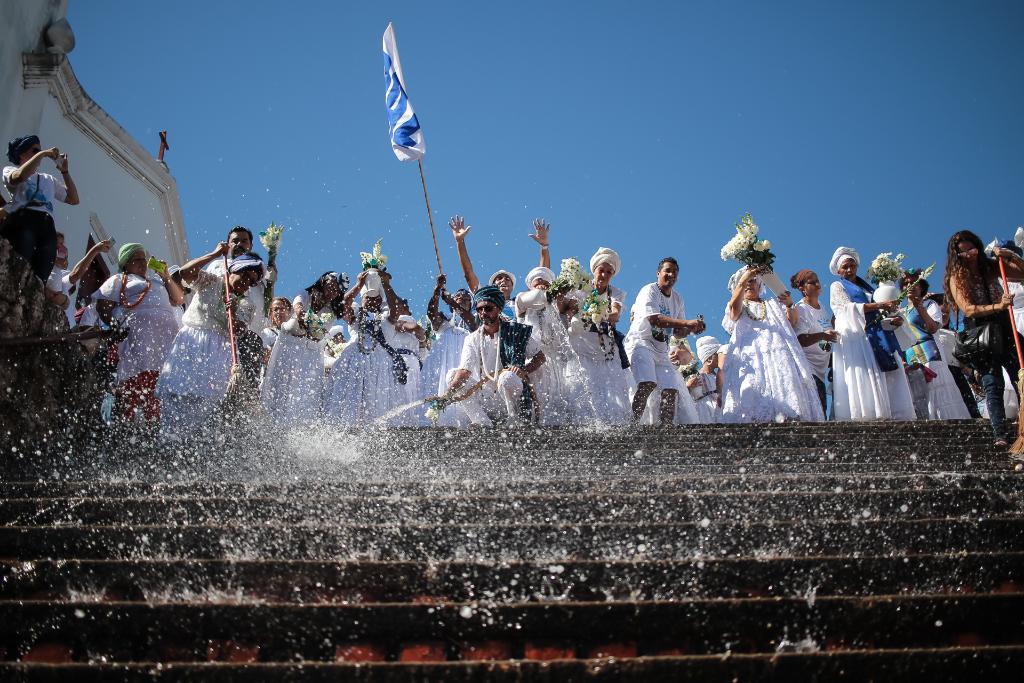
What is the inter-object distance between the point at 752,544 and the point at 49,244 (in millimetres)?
7130

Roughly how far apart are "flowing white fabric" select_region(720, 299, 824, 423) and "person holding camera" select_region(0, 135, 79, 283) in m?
7.80

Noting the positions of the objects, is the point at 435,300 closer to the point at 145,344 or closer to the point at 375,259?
the point at 375,259

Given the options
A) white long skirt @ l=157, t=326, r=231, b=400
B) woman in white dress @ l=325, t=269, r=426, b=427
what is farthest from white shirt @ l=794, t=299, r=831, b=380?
white long skirt @ l=157, t=326, r=231, b=400

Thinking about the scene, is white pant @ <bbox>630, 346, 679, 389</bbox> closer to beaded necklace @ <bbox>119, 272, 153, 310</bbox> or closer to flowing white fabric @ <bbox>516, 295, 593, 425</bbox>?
flowing white fabric @ <bbox>516, 295, 593, 425</bbox>

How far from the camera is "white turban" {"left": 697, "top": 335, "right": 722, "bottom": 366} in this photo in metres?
14.3

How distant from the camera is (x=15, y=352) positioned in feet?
21.2

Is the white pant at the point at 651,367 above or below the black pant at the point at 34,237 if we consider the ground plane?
below

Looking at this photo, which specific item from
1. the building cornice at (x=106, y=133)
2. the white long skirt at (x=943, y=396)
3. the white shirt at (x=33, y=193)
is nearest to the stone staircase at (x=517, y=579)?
the white shirt at (x=33, y=193)

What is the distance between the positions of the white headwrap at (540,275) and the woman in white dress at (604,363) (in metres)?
0.73

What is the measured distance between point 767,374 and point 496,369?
3445 millimetres

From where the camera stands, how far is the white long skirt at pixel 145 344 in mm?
8852

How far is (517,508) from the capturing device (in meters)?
4.33

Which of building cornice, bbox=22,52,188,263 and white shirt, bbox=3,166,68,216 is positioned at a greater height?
building cornice, bbox=22,52,188,263

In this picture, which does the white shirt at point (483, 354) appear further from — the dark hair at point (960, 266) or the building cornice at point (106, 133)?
the building cornice at point (106, 133)
